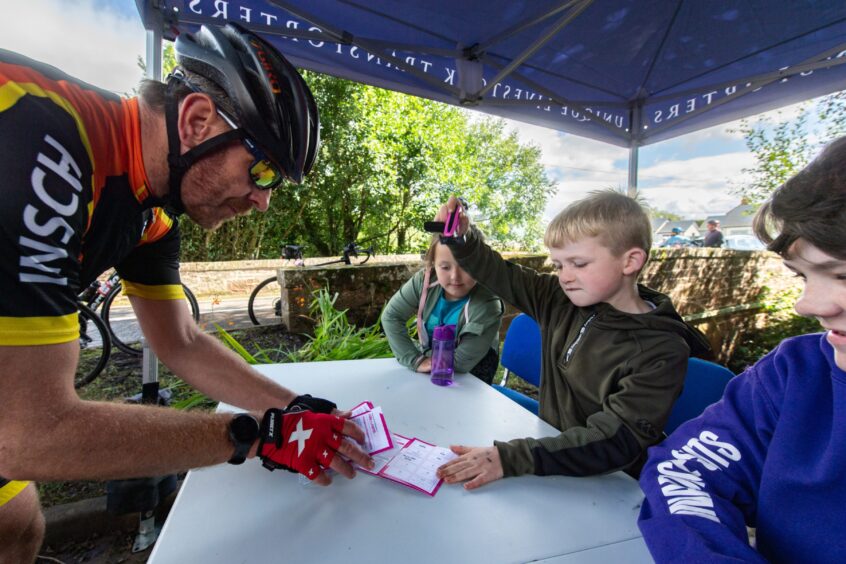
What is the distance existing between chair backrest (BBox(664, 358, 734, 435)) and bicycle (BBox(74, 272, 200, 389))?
284cm

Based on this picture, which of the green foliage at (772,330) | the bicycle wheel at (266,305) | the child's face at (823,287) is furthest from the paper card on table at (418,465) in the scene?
the green foliage at (772,330)

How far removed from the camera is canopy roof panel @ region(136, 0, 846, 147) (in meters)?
2.32

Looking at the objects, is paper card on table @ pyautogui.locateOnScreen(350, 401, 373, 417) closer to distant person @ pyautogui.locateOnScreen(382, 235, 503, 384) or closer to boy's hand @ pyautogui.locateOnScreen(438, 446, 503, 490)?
boy's hand @ pyautogui.locateOnScreen(438, 446, 503, 490)

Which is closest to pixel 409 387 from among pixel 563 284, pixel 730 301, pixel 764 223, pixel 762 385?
pixel 563 284

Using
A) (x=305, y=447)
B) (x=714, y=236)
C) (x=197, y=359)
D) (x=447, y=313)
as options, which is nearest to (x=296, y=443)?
(x=305, y=447)

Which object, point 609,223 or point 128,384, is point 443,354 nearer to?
point 609,223

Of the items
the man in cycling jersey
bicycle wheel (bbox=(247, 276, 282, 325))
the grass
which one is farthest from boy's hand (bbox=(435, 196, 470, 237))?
bicycle wheel (bbox=(247, 276, 282, 325))

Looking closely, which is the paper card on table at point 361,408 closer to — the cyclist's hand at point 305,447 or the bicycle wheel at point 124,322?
the cyclist's hand at point 305,447

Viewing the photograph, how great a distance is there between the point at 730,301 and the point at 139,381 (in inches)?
285

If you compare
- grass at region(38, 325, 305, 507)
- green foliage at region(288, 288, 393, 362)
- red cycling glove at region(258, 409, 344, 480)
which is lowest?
grass at region(38, 325, 305, 507)

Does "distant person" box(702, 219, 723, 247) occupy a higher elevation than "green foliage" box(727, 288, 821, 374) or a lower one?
higher

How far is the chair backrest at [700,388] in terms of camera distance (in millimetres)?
1514

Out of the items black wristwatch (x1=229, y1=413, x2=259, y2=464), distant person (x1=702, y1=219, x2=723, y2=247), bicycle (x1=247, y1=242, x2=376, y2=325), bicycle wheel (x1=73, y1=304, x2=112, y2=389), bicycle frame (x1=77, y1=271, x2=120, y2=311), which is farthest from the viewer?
distant person (x1=702, y1=219, x2=723, y2=247)

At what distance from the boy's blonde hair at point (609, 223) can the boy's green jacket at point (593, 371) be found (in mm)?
239
